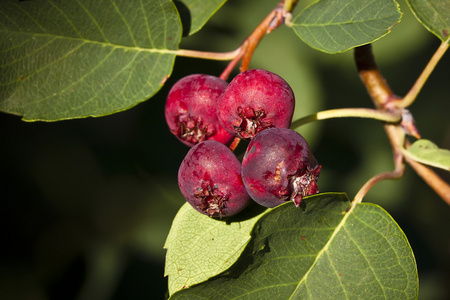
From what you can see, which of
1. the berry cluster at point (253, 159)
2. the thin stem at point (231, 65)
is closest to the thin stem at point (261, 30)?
the thin stem at point (231, 65)

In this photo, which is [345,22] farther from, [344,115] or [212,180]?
[212,180]

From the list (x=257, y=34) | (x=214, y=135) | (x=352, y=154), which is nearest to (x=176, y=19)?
(x=257, y=34)

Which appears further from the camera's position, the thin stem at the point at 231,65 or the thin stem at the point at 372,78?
the thin stem at the point at 372,78

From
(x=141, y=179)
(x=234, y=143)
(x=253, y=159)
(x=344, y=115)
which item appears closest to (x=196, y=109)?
(x=234, y=143)

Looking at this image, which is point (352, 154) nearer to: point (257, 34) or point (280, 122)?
point (257, 34)

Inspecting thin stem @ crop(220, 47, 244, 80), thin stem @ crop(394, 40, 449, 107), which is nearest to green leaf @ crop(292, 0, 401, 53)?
thin stem @ crop(220, 47, 244, 80)

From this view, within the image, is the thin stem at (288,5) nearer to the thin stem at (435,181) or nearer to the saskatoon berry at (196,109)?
the saskatoon berry at (196,109)
